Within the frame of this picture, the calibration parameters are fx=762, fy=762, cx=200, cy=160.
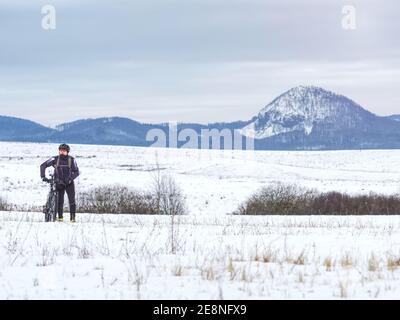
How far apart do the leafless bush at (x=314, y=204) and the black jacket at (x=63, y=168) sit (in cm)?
1860

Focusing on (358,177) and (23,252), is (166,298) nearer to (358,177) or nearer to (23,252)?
(23,252)

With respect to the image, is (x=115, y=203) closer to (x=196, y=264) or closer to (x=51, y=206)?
(x=51, y=206)

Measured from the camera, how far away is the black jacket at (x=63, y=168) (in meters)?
18.7

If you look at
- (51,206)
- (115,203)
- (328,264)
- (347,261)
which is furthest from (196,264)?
(115,203)

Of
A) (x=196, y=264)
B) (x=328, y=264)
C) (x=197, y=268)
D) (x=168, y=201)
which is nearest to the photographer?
(x=197, y=268)

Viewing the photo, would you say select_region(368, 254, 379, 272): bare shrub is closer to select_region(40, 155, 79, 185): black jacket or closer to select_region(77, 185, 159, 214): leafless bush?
select_region(40, 155, 79, 185): black jacket

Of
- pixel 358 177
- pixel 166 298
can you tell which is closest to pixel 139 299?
pixel 166 298

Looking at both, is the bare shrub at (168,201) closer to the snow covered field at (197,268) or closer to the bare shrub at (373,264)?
the snow covered field at (197,268)

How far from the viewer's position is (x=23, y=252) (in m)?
11.7

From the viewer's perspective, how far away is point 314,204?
131 ft

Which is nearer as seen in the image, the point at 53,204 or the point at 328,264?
the point at 328,264

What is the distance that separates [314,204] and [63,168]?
23188 millimetres

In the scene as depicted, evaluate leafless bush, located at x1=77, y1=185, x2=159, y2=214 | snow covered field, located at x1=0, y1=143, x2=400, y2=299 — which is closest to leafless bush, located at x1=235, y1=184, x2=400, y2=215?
leafless bush, located at x1=77, y1=185, x2=159, y2=214
